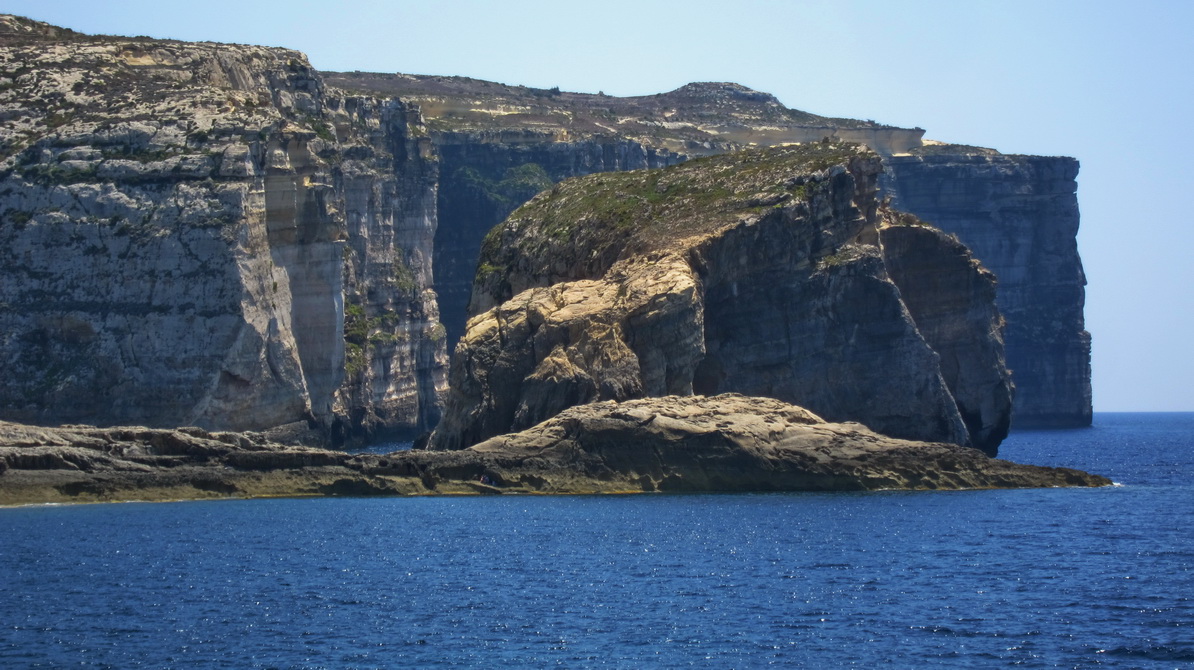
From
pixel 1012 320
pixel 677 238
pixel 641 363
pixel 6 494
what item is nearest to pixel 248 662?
pixel 6 494

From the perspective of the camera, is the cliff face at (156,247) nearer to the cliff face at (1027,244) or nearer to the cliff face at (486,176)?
the cliff face at (486,176)

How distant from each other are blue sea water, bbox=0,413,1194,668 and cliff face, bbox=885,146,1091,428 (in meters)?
102

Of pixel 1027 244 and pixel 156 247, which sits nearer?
pixel 156 247

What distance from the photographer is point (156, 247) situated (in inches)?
3565

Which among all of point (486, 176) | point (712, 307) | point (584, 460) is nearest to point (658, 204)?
point (712, 307)

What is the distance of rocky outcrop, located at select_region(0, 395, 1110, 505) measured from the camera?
70750 mm

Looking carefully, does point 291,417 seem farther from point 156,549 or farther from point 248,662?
point 248,662

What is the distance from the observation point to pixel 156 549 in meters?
55.0

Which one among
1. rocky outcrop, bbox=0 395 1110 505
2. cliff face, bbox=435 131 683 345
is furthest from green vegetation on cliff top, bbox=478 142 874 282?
cliff face, bbox=435 131 683 345

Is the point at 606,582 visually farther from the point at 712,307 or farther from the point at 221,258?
the point at 221,258

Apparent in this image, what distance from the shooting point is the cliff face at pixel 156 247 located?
290 feet

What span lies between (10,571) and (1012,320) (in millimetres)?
134212

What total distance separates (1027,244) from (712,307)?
3905 inches

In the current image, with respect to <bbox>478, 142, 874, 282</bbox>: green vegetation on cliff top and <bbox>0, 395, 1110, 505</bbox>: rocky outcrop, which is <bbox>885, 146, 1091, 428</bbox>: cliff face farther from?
<bbox>0, 395, 1110, 505</bbox>: rocky outcrop
